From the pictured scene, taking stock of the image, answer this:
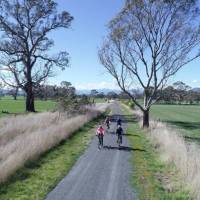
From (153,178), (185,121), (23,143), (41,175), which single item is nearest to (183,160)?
(153,178)

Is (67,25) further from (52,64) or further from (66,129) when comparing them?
(66,129)

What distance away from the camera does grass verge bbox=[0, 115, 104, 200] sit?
1340cm

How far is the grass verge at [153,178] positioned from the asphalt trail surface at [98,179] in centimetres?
34

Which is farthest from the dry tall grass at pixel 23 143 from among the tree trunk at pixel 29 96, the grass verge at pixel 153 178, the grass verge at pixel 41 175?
the tree trunk at pixel 29 96

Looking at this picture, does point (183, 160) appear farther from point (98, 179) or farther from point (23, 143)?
point (23, 143)

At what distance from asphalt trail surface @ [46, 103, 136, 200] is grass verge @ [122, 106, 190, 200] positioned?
34cm

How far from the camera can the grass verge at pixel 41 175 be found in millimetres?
13395

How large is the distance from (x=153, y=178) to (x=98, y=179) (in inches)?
82.9

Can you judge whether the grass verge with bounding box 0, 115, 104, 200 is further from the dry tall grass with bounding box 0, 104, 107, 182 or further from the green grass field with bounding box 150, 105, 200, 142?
the green grass field with bounding box 150, 105, 200, 142

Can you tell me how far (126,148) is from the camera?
972 inches

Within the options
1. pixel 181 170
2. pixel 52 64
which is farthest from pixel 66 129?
pixel 52 64

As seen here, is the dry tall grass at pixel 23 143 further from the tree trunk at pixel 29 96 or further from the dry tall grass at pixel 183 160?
the tree trunk at pixel 29 96

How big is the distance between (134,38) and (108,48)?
315 cm

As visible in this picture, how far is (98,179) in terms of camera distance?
15633mm
